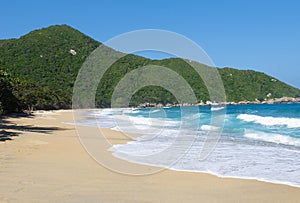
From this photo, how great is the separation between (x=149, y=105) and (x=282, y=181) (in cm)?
9021

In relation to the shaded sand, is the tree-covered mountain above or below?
above

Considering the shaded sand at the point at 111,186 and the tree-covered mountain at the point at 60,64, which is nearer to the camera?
the shaded sand at the point at 111,186

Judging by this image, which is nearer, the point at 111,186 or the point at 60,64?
the point at 111,186

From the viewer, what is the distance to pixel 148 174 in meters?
6.64

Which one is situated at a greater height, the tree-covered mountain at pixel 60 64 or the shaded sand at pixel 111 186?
the tree-covered mountain at pixel 60 64

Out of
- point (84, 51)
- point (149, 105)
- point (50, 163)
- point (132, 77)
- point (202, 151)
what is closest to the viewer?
point (50, 163)

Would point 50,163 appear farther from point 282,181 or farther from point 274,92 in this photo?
point 274,92

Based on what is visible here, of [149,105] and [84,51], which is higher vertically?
[84,51]

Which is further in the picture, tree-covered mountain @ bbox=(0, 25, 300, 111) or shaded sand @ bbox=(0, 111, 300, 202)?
tree-covered mountain @ bbox=(0, 25, 300, 111)

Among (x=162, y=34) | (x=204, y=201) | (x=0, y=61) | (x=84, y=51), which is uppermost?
(x=84, y=51)

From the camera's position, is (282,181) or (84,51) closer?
(282,181)

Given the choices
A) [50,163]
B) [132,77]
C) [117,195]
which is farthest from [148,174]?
[132,77]

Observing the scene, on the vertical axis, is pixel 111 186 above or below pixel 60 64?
below

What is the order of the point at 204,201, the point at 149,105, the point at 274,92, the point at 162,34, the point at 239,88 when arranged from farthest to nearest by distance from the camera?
the point at 274,92
the point at 239,88
the point at 149,105
the point at 162,34
the point at 204,201
